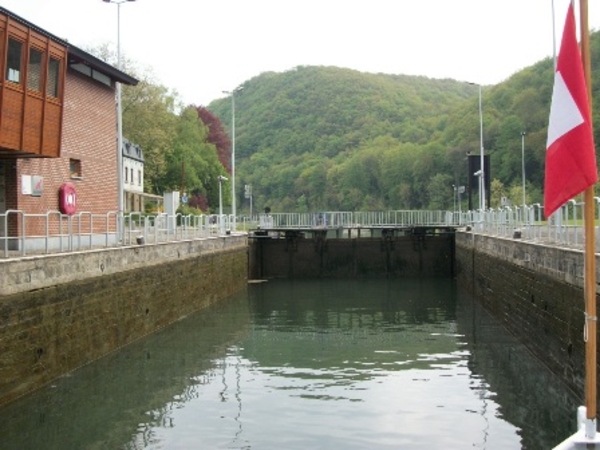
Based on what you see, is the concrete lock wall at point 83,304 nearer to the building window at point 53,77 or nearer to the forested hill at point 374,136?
the building window at point 53,77

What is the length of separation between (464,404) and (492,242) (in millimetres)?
14777

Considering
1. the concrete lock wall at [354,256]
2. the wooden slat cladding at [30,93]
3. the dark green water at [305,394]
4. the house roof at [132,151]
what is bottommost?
the dark green water at [305,394]

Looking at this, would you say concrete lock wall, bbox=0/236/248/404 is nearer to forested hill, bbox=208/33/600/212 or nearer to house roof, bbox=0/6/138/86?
house roof, bbox=0/6/138/86

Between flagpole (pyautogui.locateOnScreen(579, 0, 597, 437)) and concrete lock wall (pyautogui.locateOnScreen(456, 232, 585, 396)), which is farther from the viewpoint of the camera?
concrete lock wall (pyautogui.locateOnScreen(456, 232, 585, 396))

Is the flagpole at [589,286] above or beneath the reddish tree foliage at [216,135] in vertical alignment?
beneath

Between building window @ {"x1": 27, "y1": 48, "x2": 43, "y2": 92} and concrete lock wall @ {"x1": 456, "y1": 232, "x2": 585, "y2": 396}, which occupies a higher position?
building window @ {"x1": 27, "y1": 48, "x2": 43, "y2": 92}

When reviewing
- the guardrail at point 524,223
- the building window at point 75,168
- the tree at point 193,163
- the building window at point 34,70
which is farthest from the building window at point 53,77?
the tree at point 193,163

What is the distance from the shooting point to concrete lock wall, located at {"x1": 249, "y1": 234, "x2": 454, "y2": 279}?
45031 mm

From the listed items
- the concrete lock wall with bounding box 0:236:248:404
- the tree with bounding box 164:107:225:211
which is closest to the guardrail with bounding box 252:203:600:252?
the concrete lock wall with bounding box 0:236:248:404

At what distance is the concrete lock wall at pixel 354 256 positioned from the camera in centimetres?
4503

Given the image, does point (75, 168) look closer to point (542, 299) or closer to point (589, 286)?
point (542, 299)

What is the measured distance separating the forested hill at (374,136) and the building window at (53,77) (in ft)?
224

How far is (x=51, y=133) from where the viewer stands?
2028 cm

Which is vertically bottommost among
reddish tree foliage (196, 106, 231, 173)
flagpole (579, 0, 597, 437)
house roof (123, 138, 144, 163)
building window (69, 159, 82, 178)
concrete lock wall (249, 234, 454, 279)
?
concrete lock wall (249, 234, 454, 279)
